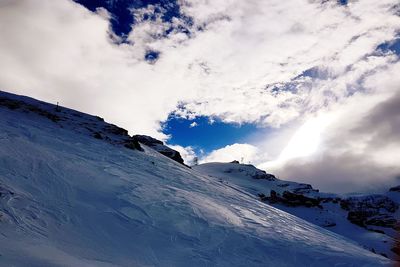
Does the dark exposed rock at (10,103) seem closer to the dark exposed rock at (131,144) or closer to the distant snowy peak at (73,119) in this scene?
the distant snowy peak at (73,119)

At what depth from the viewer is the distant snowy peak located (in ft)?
92.1

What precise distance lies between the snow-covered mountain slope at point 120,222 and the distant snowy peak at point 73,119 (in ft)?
28.5

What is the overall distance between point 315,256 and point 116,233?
6.34 metres

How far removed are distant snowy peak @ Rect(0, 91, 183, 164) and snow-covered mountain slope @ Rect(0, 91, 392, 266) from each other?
869cm

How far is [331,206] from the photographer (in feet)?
176

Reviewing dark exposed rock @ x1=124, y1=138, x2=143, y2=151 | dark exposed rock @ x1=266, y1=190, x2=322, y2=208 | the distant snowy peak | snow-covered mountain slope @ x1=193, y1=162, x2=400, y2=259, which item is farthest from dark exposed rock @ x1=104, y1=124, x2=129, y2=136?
dark exposed rock @ x1=266, y1=190, x2=322, y2=208

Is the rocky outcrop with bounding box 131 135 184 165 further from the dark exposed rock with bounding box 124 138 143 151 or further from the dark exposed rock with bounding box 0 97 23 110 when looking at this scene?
the dark exposed rock with bounding box 0 97 23 110

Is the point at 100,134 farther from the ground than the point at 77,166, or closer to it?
farther from the ground

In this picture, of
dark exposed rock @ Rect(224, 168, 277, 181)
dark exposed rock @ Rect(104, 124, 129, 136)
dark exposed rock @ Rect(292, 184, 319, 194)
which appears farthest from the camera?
dark exposed rock @ Rect(224, 168, 277, 181)

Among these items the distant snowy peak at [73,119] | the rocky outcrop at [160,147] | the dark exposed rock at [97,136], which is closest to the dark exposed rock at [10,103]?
the distant snowy peak at [73,119]

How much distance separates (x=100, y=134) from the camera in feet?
93.9

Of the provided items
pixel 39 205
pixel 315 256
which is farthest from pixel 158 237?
pixel 315 256

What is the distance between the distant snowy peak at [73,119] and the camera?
92.1ft

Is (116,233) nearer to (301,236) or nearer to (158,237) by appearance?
(158,237)
